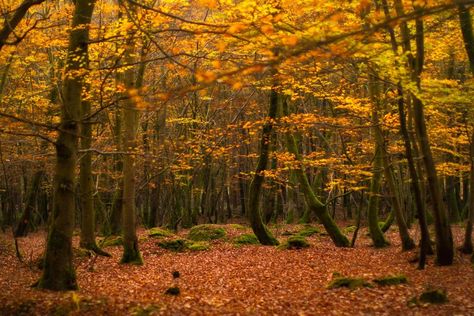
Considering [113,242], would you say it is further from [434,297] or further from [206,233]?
[434,297]

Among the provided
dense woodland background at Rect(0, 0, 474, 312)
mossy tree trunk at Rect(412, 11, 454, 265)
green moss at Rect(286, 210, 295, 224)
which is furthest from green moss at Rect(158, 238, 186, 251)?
green moss at Rect(286, 210, 295, 224)

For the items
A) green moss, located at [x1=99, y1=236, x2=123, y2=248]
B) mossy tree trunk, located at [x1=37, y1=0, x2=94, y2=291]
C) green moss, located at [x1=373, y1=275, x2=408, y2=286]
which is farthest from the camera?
green moss, located at [x1=99, y1=236, x2=123, y2=248]

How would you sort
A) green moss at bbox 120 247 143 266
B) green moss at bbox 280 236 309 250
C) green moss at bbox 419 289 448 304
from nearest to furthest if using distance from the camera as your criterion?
green moss at bbox 419 289 448 304
green moss at bbox 120 247 143 266
green moss at bbox 280 236 309 250

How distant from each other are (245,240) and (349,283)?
995 cm

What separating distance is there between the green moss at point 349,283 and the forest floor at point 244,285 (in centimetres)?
15

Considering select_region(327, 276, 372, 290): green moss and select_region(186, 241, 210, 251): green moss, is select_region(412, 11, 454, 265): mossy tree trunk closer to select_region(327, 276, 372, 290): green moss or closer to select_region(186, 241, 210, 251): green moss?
select_region(327, 276, 372, 290): green moss

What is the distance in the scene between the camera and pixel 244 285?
10.7 m

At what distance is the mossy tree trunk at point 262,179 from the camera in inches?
684

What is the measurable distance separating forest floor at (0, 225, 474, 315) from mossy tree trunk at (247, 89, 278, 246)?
142 centimetres

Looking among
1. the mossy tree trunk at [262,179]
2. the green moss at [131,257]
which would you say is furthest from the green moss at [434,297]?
the mossy tree trunk at [262,179]

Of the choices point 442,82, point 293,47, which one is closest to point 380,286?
point 442,82

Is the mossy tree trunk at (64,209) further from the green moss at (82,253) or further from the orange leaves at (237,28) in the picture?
the green moss at (82,253)

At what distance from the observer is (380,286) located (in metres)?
9.32

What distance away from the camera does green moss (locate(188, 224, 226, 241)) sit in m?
20.2
